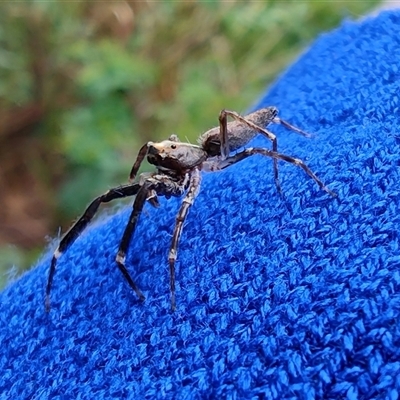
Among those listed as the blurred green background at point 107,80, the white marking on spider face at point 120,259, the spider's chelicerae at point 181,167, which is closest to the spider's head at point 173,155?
the spider's chelicerae at point 181,167

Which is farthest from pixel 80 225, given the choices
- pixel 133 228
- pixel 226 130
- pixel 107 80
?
pixel 107 80

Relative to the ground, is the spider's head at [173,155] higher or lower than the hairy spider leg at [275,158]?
higher

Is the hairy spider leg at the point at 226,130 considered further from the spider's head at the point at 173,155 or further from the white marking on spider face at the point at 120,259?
the white marking on spider face at the point at 120,259

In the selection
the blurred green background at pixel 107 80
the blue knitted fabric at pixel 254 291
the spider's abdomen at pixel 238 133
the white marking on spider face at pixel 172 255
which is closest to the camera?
the blue knitted fabric at pixel 254 291

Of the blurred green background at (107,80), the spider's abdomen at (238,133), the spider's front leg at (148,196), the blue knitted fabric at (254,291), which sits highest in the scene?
the blurred green background at (107,80)

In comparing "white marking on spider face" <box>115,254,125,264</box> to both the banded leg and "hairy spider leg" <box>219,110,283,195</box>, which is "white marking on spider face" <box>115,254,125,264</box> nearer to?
the banded leg

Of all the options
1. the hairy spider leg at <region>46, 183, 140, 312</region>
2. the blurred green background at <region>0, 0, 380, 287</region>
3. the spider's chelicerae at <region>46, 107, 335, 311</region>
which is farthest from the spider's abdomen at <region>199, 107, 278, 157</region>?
the blurred green background at <region>0, 0, 380, 287</region>

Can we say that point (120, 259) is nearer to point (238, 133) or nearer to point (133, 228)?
point (133, 228)

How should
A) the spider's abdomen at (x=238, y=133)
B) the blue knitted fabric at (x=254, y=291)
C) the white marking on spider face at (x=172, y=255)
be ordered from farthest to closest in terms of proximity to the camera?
1. the spider's abdomen at (x=238, y=133)
2. the white marking on spider face at (x=172, y=255)
3. the blue knitted fabric at (x=254, y=291)
